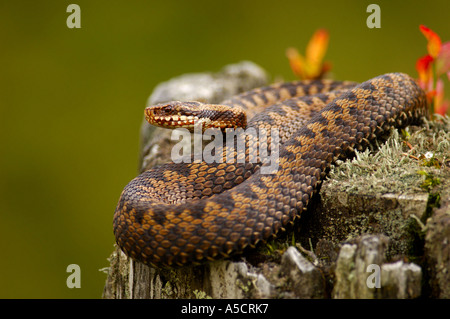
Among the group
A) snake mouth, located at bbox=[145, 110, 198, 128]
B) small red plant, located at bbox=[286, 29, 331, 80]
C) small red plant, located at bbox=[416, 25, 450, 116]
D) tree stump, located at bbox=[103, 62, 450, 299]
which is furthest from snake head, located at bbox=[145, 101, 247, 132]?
small red plant, located at bbox=[286, 29, 331, 80]

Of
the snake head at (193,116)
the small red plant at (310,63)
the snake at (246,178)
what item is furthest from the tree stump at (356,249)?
the small red plant at (310,63)

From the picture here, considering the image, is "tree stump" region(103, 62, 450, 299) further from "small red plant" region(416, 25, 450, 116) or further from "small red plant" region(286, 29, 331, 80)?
"small red plant" region(286, 29, 331, 80)

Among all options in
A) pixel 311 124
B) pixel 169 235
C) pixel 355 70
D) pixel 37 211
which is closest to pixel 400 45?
pixel 355 70

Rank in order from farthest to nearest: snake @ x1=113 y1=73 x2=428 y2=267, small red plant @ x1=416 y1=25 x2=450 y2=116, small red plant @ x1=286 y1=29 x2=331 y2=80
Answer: small red plant @ x1=286 y1=29 x2=331 y2=80, small red plant @ x1=416 y1=25 x2=450 y2=116, snake @ x1=113 y1=73 x2=428 y2=267

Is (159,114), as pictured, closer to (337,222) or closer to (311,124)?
(311,124)

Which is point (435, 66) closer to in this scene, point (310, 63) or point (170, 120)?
point (310, 63)

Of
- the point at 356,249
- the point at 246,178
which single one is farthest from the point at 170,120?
the point at 356,249

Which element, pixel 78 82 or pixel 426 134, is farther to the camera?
pixel 78 82
